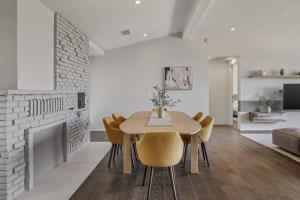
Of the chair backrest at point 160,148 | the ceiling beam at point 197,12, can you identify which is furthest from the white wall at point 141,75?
the chair backrest at point 160,148

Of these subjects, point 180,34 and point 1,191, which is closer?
point 1,191

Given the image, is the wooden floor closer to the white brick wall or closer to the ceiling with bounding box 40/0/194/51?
the white brick wall

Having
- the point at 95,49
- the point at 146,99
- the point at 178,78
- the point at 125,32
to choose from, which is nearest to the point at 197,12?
the point at 125,32

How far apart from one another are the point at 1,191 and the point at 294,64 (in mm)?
7668

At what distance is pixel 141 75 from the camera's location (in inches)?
282

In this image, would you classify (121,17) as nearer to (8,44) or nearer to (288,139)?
(8,44)

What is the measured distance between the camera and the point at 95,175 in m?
3.38

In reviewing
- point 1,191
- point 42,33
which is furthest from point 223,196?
point 42,33

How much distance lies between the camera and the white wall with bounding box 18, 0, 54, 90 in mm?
2895

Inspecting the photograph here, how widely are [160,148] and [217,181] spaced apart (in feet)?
3.79

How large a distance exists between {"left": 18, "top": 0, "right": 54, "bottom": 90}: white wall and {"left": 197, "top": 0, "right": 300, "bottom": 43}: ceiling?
2.95 meters

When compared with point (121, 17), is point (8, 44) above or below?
below

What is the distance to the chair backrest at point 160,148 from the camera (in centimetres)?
245

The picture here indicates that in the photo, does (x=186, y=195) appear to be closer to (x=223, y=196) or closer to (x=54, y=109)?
(x=223, y=196)
